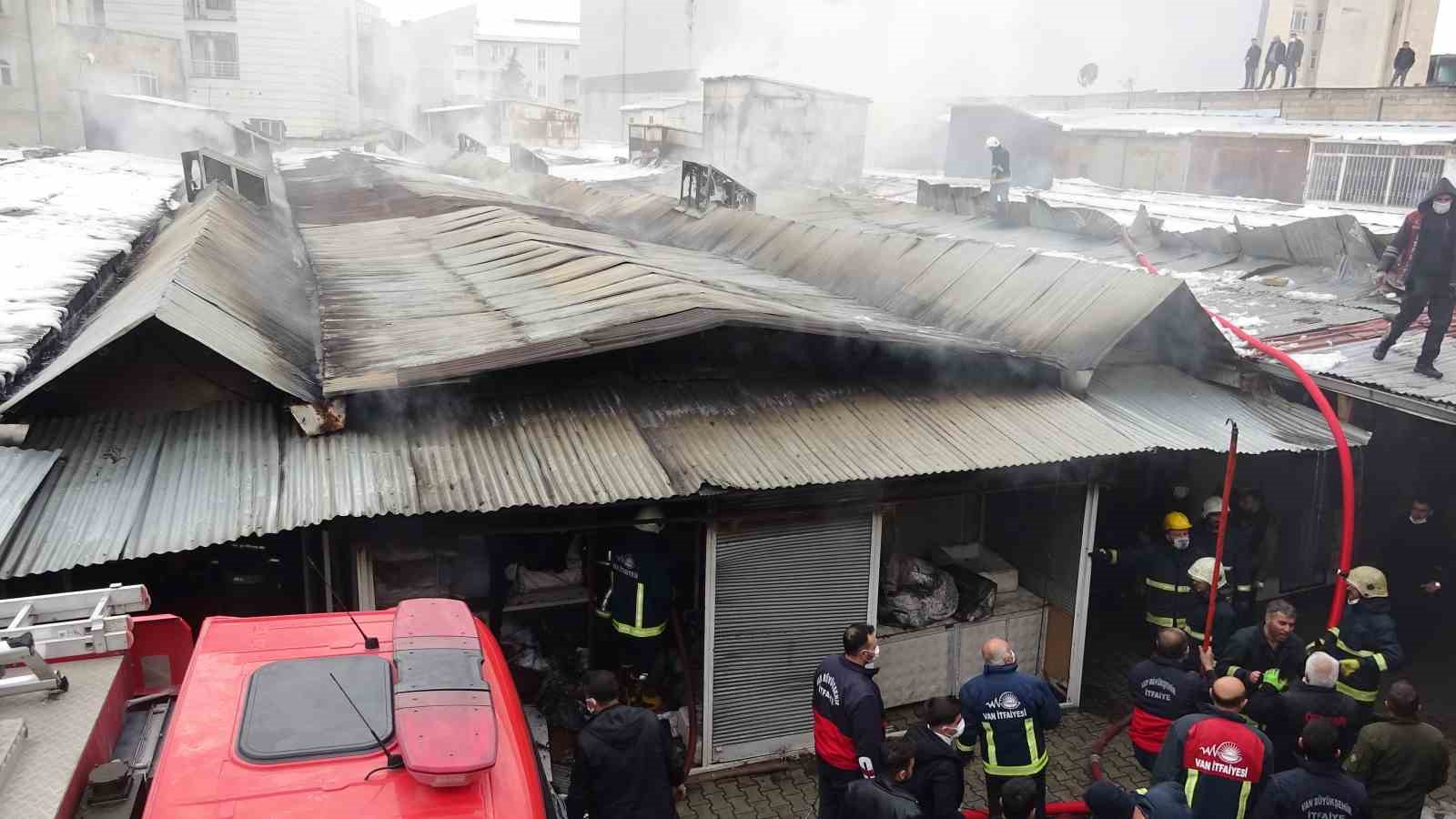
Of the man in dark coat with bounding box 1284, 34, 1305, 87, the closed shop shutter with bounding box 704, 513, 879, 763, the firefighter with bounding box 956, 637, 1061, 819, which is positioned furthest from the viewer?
the man in dark coat with bounding box 1284, 34, 1305, 87

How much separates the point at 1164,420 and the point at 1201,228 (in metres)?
6.34

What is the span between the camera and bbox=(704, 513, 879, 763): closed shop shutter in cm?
657

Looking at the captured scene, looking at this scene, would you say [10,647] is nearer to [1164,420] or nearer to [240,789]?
[240,789]

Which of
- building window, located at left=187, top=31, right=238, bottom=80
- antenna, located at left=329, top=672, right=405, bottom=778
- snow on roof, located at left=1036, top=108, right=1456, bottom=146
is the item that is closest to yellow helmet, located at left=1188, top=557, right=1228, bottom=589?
antenna, located at left=329, top=672, right=405, bottom=778

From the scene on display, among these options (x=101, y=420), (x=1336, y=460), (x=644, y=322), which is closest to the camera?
(x=101, y=420)

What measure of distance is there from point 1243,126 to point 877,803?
20.9 meters

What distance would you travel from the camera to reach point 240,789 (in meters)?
3.05

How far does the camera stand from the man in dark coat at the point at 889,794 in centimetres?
443

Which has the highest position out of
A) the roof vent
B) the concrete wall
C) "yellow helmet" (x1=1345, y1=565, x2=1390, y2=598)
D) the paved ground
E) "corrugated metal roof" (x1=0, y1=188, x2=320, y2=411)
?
the concrete wall

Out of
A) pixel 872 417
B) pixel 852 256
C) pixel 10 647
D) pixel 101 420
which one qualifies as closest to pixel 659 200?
pixel 852 256

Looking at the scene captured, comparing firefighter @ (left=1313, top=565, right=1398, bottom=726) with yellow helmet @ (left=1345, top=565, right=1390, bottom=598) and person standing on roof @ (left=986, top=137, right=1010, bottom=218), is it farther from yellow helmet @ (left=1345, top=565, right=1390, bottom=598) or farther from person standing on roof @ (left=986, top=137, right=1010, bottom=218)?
person standing on roof @ (left=986, top=137, right=1010, bottom=218)

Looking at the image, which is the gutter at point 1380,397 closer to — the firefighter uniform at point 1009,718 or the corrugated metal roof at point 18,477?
the firefighter uniform at point 1009,718

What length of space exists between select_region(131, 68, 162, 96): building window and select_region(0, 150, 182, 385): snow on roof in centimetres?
1615

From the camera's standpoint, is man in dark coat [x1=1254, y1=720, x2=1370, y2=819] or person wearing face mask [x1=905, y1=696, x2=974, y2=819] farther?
person wearing face mask [x1=905, y1=696, x2=974, y2=819]
